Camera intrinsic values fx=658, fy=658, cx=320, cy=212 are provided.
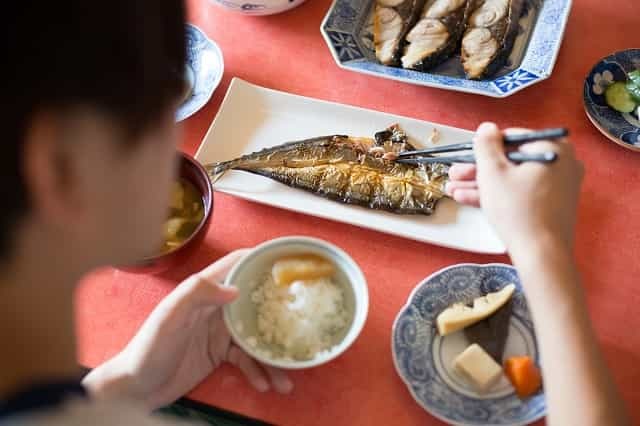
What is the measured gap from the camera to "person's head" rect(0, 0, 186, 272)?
0.52 metres

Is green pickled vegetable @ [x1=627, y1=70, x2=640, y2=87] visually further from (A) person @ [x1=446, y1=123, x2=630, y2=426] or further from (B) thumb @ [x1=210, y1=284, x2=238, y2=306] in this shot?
(B) thumb @ [x1=210, y1=284, x2=238, y2=306]

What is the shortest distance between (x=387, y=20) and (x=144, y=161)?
992 mm

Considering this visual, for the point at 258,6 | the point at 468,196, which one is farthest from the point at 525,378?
the point at 258,6

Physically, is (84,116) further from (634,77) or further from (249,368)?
(634,77)

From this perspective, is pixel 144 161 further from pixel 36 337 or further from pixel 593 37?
pixel 593 37

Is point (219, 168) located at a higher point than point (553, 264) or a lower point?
lower

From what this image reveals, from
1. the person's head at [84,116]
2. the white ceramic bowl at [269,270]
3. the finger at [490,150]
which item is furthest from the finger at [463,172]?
the person's head at [84,116]

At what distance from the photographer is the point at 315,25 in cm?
153

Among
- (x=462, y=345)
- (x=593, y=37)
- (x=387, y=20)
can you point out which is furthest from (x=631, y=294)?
(x=387, y=20)

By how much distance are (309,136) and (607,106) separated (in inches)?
23.5

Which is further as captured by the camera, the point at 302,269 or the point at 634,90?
the point at 634,90

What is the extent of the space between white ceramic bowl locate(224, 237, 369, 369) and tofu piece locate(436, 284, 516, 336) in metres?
0.14

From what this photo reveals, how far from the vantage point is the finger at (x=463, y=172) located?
1.09m

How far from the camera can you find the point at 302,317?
37.8 inches
